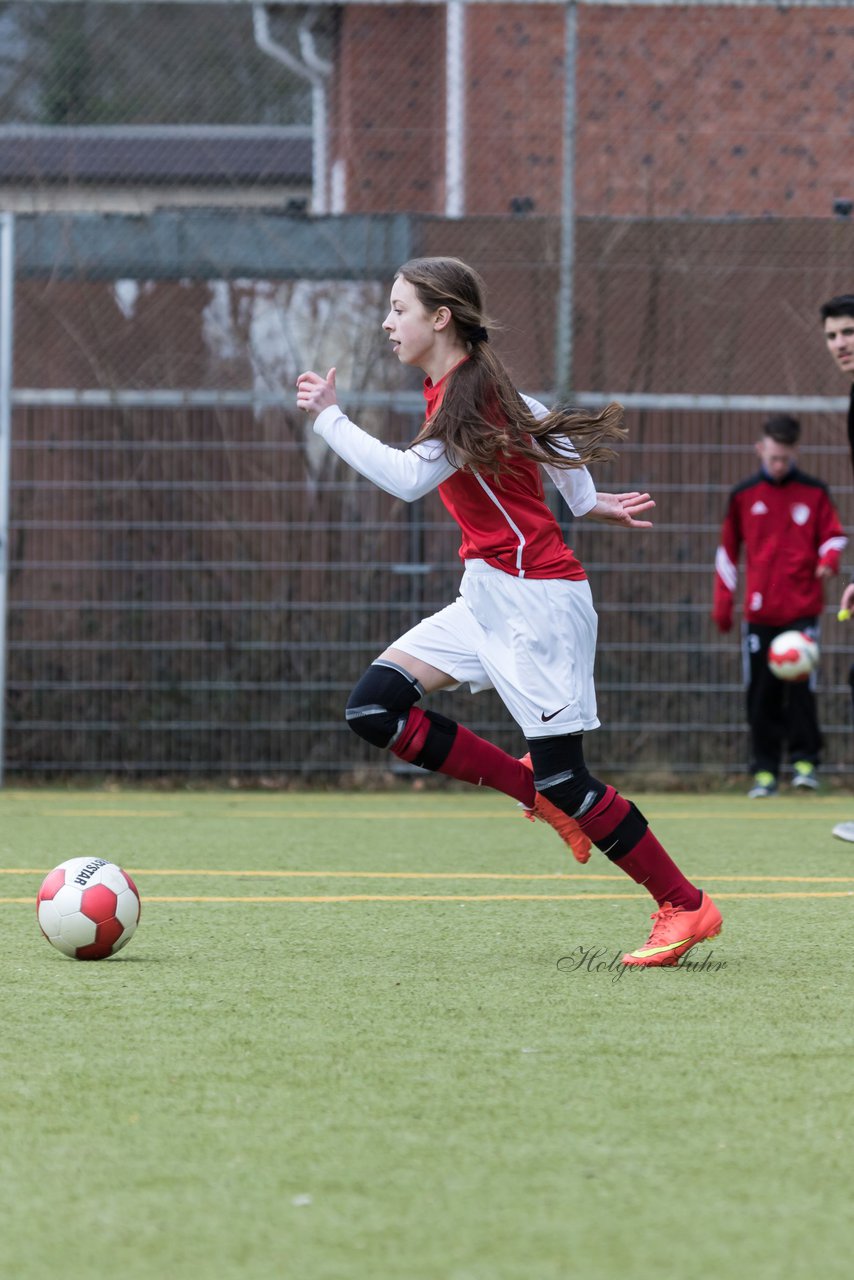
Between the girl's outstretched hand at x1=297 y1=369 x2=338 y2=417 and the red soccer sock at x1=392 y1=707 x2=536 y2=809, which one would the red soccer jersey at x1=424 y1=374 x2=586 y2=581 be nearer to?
the girl's outstretched hand at x1=297 y1=369 x2=338 y2=417

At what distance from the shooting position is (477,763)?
4.85 m

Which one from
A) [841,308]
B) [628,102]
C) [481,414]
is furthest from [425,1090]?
[628,102]

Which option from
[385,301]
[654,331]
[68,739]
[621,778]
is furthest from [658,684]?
[68,739]

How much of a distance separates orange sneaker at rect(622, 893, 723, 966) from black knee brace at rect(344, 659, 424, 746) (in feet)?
2.74

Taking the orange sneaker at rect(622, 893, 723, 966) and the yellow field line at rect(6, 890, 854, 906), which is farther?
the yellow field line at rect(6, 890, 854, 906)

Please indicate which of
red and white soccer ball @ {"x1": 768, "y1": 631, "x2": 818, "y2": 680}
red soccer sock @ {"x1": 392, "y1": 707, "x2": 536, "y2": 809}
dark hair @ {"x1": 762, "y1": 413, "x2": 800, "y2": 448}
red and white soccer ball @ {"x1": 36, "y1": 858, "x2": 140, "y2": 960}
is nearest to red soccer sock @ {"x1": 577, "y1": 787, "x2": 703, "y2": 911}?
red soccer sock @ {"x1": 392, "y1": 707, "x2": 536, "y2": 809}

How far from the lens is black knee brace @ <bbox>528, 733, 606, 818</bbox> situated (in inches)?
174

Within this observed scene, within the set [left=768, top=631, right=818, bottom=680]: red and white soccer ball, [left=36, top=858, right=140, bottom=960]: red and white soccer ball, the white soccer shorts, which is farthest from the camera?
[left=768, top=631, right=818, bottom=680]: red and white soccer ball

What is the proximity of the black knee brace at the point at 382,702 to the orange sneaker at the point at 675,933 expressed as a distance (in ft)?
2.74

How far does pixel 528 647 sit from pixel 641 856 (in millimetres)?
586

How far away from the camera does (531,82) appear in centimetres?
1327

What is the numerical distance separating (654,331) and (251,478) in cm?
243

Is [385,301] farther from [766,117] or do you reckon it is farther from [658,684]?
[766,117]

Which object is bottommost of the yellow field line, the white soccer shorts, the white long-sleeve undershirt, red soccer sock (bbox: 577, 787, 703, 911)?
the yellow field line
